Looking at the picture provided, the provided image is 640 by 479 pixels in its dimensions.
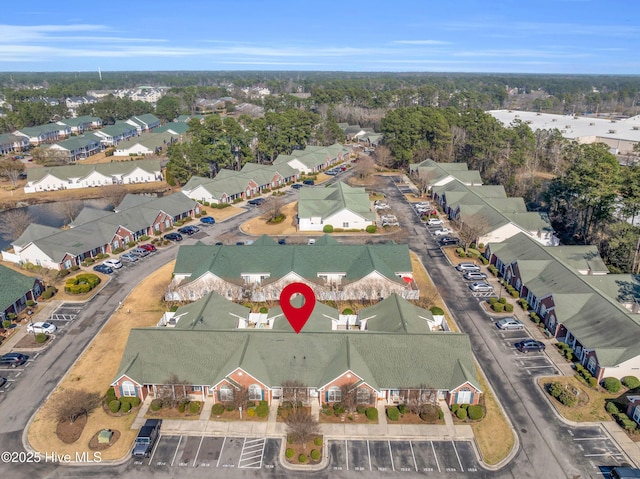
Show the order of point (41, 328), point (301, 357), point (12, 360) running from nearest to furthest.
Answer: point (301, 357), point (12, 360), point (41, 328)


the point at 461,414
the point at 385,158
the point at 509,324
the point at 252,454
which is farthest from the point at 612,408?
the point at 385,158

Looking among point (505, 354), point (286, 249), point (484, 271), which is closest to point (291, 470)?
point (505, 354)

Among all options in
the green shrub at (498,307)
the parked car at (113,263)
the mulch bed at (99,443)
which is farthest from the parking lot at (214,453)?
the parked car at (113,263)

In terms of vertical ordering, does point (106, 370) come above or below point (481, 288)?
below

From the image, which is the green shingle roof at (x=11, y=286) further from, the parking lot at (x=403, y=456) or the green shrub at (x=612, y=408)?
the green shrub at (x=612, y=408)

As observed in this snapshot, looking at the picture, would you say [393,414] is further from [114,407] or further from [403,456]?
[114,407]
